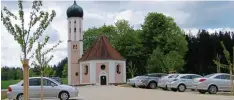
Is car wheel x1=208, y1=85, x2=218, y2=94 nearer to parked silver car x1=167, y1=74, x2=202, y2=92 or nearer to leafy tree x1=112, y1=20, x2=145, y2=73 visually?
parked silver car x1=167, y1=74, x2=202, y2=92

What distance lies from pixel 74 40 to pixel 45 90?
2109 inches

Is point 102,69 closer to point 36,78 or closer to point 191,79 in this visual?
point 191,79

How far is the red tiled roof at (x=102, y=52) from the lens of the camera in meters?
69.7

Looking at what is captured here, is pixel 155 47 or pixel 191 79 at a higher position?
pixel 155 47

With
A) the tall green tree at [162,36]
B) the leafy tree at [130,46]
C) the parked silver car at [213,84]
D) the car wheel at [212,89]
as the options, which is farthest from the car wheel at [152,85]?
the leafy tree at [130,46]

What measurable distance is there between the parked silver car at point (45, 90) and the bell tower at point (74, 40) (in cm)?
4979

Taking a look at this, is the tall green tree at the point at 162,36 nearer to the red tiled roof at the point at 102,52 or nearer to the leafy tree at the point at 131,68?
the leafy tree at the point at 131,68

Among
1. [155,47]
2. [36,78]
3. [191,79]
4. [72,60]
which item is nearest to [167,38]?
[155,47]

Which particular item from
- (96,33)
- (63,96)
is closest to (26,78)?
(63,96)

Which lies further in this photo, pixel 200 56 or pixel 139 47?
pixel 200 56

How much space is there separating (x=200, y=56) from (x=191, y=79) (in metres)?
55.7

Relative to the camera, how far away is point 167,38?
7194 cm

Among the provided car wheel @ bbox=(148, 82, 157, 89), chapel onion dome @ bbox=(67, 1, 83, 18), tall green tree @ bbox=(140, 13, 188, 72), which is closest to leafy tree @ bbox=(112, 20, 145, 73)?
tall green tree @ bbox=(140, 13, 188, 72)

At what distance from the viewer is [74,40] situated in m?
76.6
